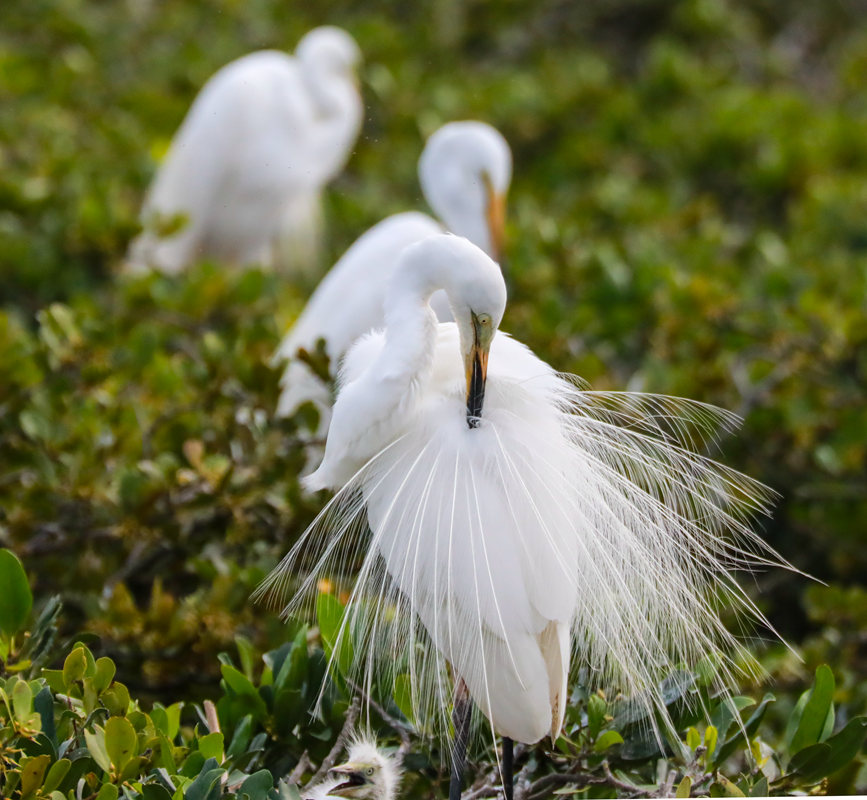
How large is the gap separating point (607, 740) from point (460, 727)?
0.22 m

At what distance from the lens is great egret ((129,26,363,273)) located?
4.85 m

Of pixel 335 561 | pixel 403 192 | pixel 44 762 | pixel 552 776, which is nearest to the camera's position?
pixel 44 762

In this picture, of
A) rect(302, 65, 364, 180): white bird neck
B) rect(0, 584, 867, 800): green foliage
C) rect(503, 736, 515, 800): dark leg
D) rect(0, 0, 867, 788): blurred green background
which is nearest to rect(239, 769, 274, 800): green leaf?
rect(0, 584, 867, 800): green foliage

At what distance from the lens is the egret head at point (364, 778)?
1747 mm

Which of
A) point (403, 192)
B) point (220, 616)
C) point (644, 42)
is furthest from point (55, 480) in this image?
point (644, 42)

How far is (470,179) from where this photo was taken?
3.76 meters

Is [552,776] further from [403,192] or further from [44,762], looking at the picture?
[403,192]

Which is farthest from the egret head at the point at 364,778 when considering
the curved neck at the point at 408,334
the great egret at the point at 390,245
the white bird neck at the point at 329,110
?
the white bird neck at the point at 329,110

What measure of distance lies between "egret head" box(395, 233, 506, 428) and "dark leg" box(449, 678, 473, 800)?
41 cm

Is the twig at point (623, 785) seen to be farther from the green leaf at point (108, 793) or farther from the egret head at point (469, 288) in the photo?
the green leaf at point (108, 793)

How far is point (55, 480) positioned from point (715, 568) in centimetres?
136

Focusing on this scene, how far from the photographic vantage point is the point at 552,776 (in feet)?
5.94

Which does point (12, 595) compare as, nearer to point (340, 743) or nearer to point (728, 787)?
point (340, 743)

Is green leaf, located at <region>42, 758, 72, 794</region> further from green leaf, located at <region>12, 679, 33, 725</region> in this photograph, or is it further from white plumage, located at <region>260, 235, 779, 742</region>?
white plumage, located at <region>260, 235, 779, 742</region>
